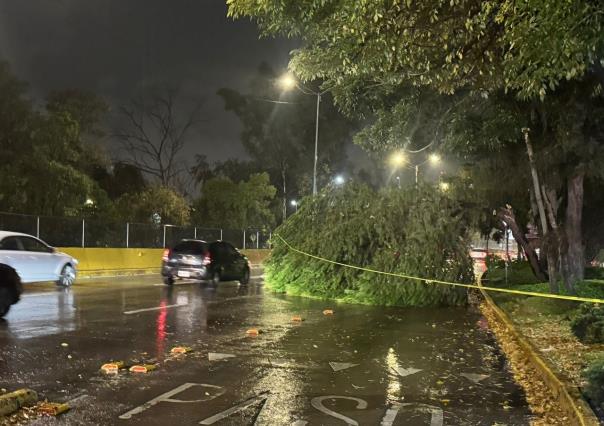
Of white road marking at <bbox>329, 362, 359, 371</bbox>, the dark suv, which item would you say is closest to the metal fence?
the dark suv

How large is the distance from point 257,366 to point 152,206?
1321 inches

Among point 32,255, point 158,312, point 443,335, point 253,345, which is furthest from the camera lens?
point 32,255

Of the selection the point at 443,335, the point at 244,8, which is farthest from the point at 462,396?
the point at 244,8

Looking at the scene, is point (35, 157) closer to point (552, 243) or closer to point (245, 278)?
point (245, 278)

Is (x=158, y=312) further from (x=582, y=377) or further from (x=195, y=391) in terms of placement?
(x=582, y=377)

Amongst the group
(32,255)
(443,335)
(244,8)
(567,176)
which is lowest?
(443,335)

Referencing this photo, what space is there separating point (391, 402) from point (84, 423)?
3.13 metres

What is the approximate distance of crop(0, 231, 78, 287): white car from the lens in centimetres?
1695

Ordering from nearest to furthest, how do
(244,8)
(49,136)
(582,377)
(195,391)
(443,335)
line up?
(195,391) → (582,377) → (244,8) → (443,335) → (49,136)

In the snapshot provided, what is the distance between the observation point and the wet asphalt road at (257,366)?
6477 mm

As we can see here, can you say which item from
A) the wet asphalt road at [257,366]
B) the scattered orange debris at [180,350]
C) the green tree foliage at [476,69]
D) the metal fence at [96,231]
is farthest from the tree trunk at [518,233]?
the scattered orange debris at [180,350]

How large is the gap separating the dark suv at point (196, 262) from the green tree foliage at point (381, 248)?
1.98m

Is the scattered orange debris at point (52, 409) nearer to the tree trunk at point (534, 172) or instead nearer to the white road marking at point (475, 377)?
the white road marking at point (475, 377)

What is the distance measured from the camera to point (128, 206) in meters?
40.0
